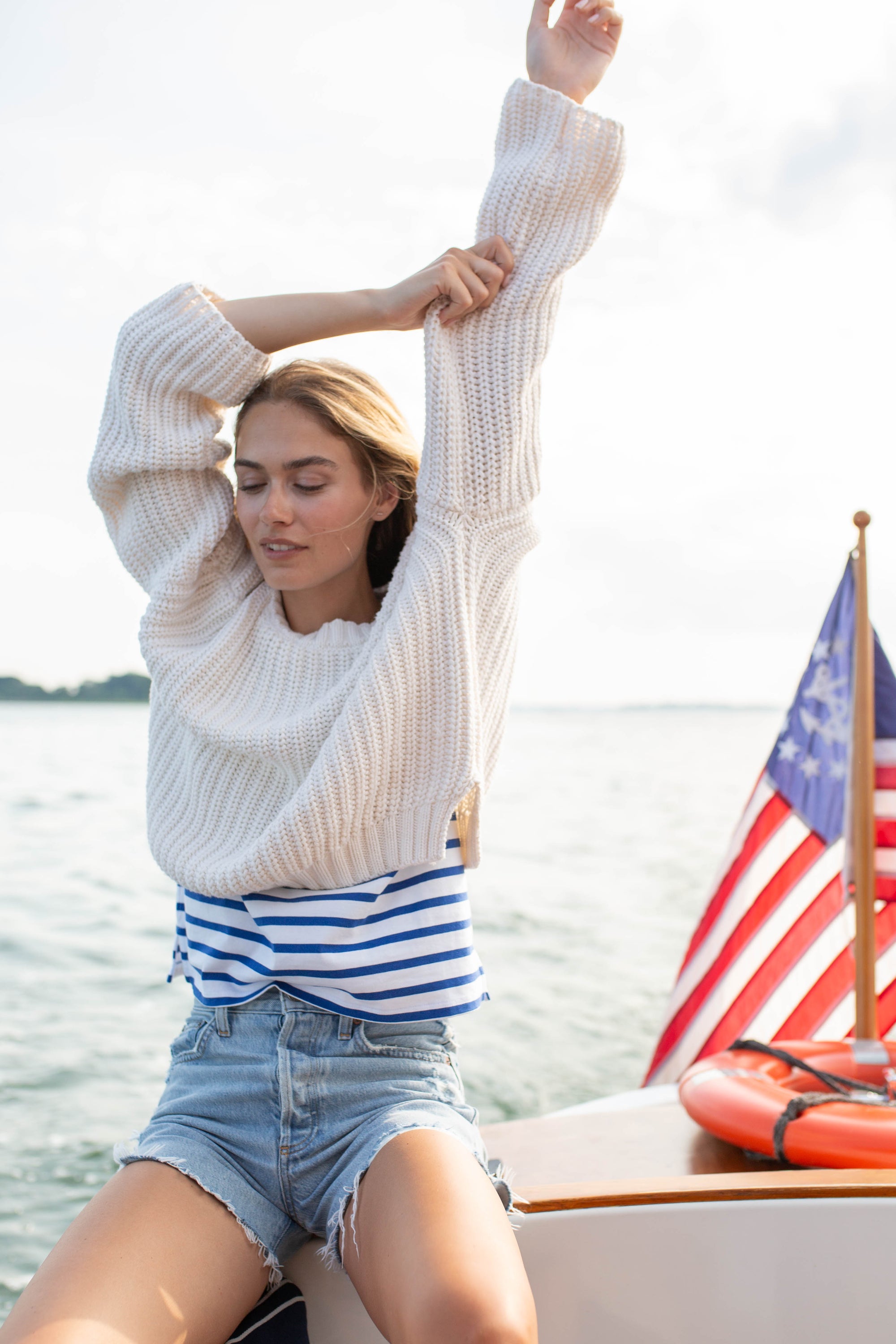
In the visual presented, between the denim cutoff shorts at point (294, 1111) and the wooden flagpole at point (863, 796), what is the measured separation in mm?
1475

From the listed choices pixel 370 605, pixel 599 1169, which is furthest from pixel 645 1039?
pixel 370 605

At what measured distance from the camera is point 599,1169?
1.94m

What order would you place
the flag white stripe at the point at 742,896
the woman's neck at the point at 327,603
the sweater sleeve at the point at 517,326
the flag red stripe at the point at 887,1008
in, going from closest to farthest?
the sweater sleeve at the point at 517,326 < the woman's neck at the point at 327,603 < the flag red stripe at the point at 887,1008 < the flag white stripe at the point at 742,896

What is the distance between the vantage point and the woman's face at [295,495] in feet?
5.36

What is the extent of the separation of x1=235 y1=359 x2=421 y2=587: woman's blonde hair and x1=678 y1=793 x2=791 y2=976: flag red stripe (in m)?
1.76

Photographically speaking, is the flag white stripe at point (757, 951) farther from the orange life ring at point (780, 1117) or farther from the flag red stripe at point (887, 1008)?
the orange life ring at point (780, 1117)

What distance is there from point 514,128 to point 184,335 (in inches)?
23.5

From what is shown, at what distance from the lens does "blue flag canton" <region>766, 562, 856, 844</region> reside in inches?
119

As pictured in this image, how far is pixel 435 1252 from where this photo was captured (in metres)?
1.16

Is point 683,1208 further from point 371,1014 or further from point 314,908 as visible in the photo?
point 314,908

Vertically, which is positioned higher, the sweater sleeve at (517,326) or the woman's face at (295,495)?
Result: the sweater sleeve at (517,326)

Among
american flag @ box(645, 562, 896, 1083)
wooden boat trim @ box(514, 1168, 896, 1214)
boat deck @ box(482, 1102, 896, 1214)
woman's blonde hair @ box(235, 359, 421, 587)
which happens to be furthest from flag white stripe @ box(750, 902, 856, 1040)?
woman's blonde hair @ box(235, 359, 421, 587)

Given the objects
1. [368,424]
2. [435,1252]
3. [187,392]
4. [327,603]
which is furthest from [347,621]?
[435,1252]

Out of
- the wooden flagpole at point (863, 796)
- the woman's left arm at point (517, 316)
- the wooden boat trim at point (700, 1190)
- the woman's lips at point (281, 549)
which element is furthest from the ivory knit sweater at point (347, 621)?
the wooden flagpole at point (863, 796)
